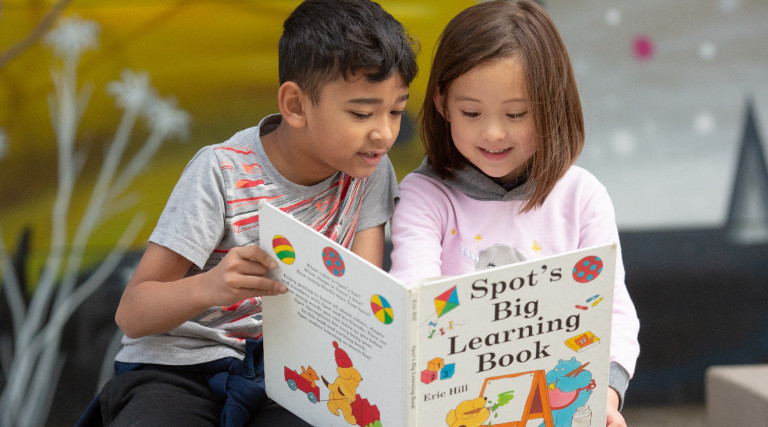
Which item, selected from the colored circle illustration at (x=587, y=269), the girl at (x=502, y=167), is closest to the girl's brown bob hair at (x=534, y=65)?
the girl at (x=502, y=167)

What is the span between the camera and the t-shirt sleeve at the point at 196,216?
1.29 m

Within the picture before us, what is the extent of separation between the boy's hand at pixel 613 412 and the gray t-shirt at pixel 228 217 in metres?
0.45

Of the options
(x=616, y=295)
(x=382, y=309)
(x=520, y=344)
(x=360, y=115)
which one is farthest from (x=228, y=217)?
(x=616, y=295)

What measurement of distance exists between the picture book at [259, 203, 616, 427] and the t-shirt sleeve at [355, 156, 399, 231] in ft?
0.95

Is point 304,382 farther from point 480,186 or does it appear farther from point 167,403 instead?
point 480,186

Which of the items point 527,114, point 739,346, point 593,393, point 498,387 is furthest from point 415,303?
point 739,346

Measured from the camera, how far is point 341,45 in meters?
1.29

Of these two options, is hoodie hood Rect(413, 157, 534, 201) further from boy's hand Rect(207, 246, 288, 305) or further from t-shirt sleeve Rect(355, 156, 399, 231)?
boy's hand Rect(207, 246, 288, 305)

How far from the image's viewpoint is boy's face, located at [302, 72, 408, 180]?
1.30 meters

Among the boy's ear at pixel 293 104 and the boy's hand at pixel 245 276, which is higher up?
the boy's ear at pixel 293 104

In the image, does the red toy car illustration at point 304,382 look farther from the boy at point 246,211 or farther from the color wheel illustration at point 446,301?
the color wheel illustration at point 446,301

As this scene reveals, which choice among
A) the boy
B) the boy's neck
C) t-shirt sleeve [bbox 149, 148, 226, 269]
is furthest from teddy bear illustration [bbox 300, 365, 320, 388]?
the boy's neck

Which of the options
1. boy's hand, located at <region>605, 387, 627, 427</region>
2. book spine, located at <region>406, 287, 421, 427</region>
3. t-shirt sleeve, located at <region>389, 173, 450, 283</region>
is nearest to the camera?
book spine, located at <region>406, 287, 421, 427</region>

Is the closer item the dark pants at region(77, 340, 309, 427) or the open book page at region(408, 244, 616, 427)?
the open book page at region(408, 244, 616, 427)
